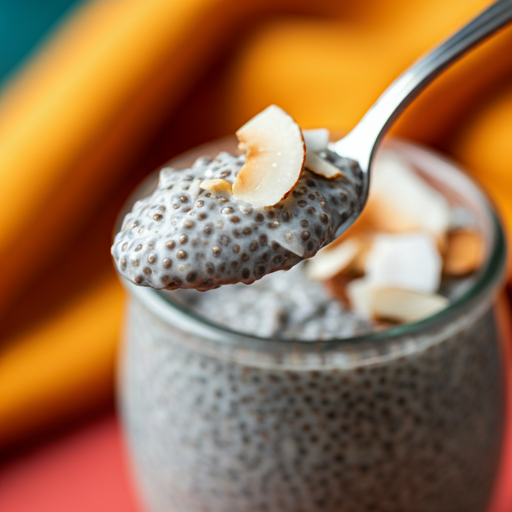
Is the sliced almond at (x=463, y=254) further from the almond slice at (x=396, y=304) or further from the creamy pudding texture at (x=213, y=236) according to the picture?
the creamy pudding texture at (x=213, y=236)

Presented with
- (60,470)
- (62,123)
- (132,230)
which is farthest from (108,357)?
(132,230)

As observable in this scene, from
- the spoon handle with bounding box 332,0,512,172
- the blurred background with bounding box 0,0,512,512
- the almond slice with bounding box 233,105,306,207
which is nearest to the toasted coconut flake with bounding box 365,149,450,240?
the spoon handle with bounding box 332,0,512,172

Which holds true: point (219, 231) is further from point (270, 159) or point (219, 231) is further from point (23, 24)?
point (23, 24)

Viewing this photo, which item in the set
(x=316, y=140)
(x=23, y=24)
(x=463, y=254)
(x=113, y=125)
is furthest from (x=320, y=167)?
(x=23, y=24)

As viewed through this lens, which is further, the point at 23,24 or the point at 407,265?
the point at 23,24

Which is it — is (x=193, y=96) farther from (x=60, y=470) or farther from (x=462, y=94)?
(x=60, y=470)
